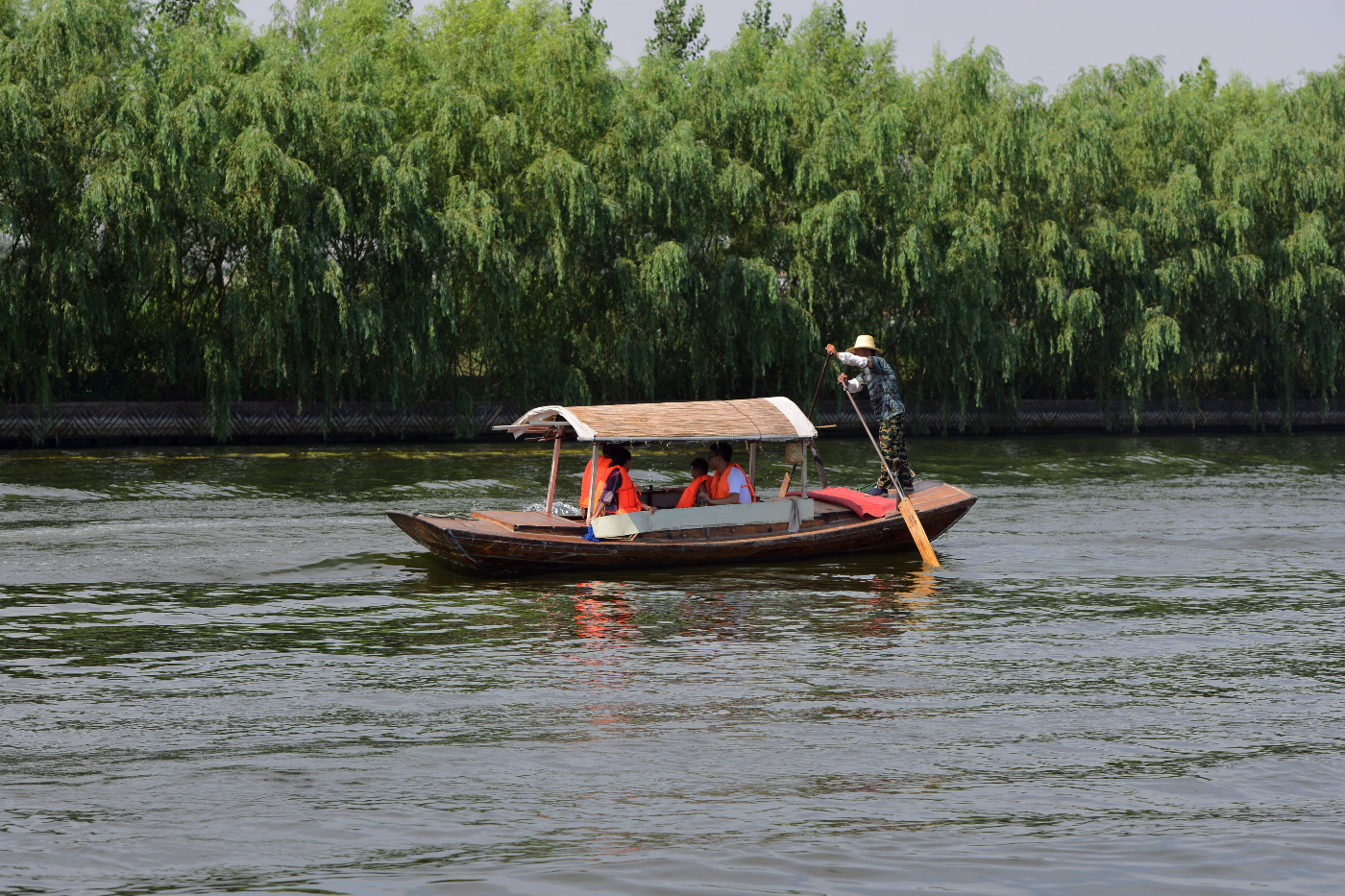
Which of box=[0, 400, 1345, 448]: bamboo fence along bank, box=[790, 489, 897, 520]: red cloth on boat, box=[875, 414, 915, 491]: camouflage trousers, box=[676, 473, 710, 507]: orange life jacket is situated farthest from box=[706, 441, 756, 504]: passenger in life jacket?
box=[0, 400, 1345, 448]: bamboo fence along bank

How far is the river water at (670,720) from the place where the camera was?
246 inches

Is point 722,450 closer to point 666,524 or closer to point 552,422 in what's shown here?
point 666,524

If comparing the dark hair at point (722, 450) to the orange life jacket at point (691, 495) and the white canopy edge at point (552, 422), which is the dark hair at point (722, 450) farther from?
the white canopy edge at point (552, 422)

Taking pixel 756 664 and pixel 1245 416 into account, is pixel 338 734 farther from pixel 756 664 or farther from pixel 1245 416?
pixel 1245 416

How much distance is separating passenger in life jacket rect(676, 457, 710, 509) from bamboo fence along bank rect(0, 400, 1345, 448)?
45.0 feet

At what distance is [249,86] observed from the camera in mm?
29109

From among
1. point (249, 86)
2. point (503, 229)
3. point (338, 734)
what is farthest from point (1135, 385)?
point (338, 734)

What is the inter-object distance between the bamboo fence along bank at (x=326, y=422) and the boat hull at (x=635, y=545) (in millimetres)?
13286

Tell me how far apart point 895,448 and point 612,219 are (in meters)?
16.6

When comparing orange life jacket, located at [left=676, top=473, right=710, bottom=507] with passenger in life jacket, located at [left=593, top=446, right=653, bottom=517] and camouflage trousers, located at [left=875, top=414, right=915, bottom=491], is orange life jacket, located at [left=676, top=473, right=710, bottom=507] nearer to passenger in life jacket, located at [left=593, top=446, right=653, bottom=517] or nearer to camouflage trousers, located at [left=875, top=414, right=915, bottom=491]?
passenger in life jacket, located at [left=593, top=446, right=653, bottom=517]

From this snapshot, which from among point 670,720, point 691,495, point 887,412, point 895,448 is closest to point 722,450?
point 691,495

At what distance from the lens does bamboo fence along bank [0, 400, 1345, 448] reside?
99.9 ft

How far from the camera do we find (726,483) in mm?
15805

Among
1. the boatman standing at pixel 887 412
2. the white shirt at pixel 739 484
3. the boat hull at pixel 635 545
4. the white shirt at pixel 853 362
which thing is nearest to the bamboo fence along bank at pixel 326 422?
the boatman standing at pixel 887 412
